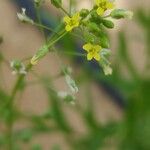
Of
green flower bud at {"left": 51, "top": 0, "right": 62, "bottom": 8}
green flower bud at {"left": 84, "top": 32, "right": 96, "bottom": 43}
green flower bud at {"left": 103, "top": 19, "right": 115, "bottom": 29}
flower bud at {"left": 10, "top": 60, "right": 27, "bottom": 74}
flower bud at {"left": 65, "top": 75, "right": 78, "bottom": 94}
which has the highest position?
green flower bud at {"left": 51, "top": 0, "right": 62, "bottom": 8}

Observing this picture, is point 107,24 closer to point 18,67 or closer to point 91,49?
point 91,49

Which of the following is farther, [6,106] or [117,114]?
[117,114]

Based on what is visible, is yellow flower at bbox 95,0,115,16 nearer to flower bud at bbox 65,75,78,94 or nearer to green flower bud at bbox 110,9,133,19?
green flower bud at bbox 110,9,133,19

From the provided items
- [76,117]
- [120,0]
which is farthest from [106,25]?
[120,0]

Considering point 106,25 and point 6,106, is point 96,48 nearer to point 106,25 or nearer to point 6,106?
point 106,25

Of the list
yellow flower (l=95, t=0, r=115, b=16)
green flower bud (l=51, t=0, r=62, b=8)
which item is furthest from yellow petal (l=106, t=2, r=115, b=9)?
green flower bud (l=51, t=0, r=62, b=8)
